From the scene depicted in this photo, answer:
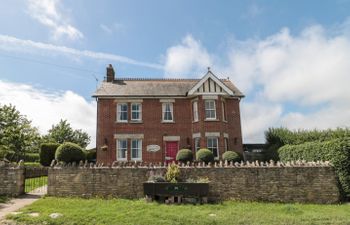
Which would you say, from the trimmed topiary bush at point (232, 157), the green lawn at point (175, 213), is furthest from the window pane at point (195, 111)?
the green lawn at point (175, 213)

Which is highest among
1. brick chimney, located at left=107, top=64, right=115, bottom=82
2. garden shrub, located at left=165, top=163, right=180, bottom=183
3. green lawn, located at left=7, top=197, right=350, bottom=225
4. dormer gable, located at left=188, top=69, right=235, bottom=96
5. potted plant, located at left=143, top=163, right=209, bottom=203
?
brick chimney, located at left=107, top=64, right=115, bottom=82

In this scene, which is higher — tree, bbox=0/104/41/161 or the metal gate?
tree, bbox=0/104/41/161

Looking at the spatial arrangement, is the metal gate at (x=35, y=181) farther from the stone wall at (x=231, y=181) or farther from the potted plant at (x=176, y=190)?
the potted plant at (x=176, y=190)

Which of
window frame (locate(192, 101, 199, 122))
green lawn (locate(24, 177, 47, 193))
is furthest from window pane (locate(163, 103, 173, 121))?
green lawn (locate(24, 177, 47, 193))

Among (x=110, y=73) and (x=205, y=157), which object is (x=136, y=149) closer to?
(x=205, y=157)

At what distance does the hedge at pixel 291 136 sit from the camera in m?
15.9

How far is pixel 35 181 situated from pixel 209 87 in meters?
15.5

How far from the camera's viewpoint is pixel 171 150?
24812 mm

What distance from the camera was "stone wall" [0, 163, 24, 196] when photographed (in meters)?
14.8

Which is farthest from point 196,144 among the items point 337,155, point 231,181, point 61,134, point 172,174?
point 61,134

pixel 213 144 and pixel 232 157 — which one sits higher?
pixel 213 144

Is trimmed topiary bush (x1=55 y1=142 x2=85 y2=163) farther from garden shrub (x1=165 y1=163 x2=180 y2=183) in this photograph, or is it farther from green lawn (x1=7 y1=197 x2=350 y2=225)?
garden shrub (x1=165 y1=163 x2=180 y2=183)

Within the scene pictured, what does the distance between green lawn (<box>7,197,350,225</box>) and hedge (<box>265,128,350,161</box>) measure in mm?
4499

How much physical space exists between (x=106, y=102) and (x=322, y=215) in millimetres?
19153
